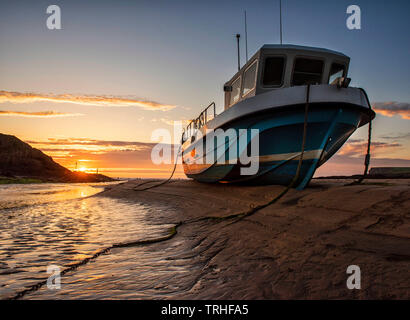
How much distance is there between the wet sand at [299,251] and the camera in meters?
2.02

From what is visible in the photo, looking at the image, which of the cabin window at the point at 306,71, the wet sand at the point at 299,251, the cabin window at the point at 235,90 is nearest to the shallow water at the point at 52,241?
the wet sand at the point at 299,251

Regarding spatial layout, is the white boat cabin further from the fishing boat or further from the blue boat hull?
the blue boat hull

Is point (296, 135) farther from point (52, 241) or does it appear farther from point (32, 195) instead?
point (32, 195)

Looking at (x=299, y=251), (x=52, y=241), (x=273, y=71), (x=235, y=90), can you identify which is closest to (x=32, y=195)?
(x=235, y=90)

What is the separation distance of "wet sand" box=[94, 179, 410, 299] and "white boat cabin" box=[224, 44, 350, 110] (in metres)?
4.16

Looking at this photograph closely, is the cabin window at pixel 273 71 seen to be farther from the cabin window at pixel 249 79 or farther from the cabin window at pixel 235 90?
the cabin window at pixel 235 90

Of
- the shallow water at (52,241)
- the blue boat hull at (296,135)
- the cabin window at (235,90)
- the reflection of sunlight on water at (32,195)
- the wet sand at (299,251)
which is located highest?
the cabin window at (235,90)

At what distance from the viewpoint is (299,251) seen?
2.81 meters

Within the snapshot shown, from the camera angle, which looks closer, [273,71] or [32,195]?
[273,71]

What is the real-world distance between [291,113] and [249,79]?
2.22 meters

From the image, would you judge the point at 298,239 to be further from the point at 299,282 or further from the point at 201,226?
the point at 201,226

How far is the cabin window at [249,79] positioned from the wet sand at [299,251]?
4385 millimetres
